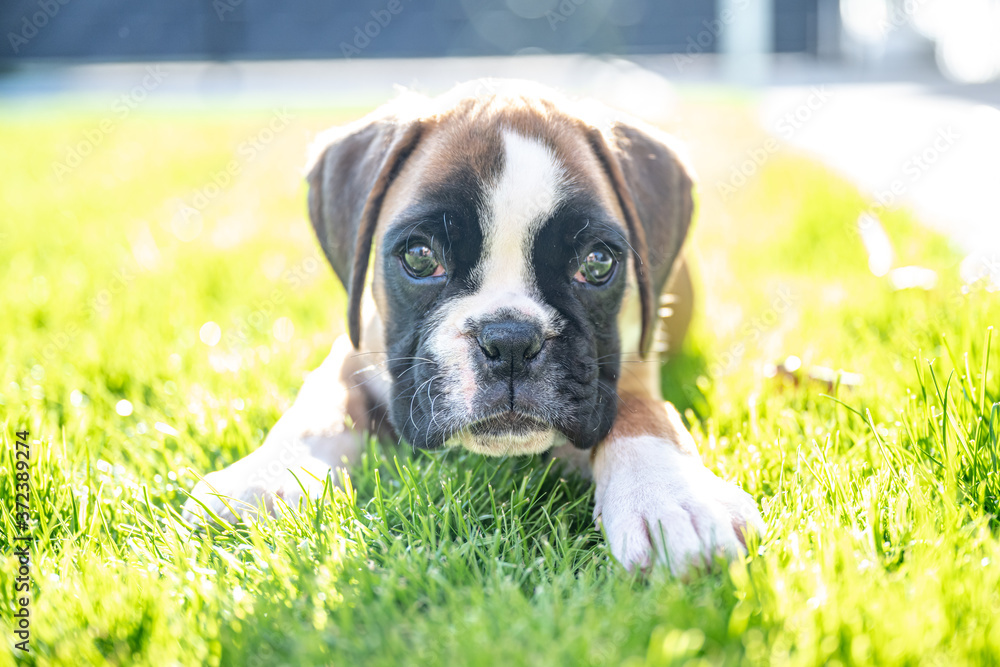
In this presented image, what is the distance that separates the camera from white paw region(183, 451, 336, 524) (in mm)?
2373

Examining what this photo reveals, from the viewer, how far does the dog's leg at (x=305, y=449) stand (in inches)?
95.4

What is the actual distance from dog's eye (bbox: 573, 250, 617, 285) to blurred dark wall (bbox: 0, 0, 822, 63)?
19788 millimetres

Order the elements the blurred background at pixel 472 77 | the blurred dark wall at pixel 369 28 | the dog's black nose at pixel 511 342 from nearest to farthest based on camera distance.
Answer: the dog's black nose at pixel 511 342 < the blurred background at pixel 472 77 < the blurred dark wall at pixel 369 28

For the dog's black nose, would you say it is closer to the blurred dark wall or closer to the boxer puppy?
the boxer puppy

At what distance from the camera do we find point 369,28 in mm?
22203

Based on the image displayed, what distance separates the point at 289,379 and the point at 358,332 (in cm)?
85

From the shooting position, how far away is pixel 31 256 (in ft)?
18.4

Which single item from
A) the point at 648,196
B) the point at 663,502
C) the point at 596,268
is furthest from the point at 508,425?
the point at 648,196

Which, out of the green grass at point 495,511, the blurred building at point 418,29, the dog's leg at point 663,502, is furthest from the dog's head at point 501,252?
the blurred building at point 418,29

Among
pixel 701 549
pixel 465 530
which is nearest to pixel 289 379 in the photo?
pixel 465 530

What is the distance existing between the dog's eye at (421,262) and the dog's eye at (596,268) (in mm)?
436

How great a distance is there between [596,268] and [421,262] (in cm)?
55

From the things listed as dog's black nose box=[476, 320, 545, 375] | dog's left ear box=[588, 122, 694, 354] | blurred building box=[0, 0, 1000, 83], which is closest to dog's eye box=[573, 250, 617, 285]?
dog's left ear box=[588, 122, 694, 354]

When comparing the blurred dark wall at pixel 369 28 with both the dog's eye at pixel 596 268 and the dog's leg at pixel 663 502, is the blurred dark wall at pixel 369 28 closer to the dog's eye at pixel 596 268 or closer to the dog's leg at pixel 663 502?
the dog's eye at pixel 596 268
